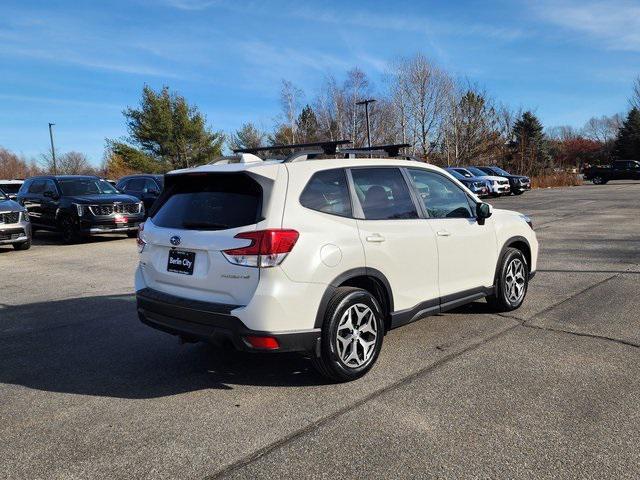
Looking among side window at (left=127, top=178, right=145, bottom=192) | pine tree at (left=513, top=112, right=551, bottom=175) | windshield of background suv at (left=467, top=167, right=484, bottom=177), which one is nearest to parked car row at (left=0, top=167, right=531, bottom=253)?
side window at (left=127, top=178, right=145, bottom=192)

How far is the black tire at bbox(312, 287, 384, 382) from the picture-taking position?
12.6ft

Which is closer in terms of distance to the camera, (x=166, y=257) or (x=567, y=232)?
(x=166, y=257)

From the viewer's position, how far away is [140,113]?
4522cm

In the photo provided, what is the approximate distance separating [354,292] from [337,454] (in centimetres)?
129

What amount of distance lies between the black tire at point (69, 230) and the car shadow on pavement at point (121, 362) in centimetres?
844

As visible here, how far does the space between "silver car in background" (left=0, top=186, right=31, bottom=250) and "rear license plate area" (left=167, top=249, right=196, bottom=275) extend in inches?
401

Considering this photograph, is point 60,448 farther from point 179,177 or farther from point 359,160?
point 359,160

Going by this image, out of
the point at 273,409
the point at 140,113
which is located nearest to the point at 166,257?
the point at 273,409

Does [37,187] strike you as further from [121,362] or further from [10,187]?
[121,362]

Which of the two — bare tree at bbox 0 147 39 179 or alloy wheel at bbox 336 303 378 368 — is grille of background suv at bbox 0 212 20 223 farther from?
bare tree at bbox 0 147 39 179

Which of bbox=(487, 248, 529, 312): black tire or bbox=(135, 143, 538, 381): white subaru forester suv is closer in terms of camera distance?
bbox=(135, 143, 538, 381): white subaru forester suv

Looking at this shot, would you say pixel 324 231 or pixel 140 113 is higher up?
pixel 140 113

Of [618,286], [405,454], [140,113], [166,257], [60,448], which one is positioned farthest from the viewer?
[140,113]

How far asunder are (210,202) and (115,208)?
440 inches
